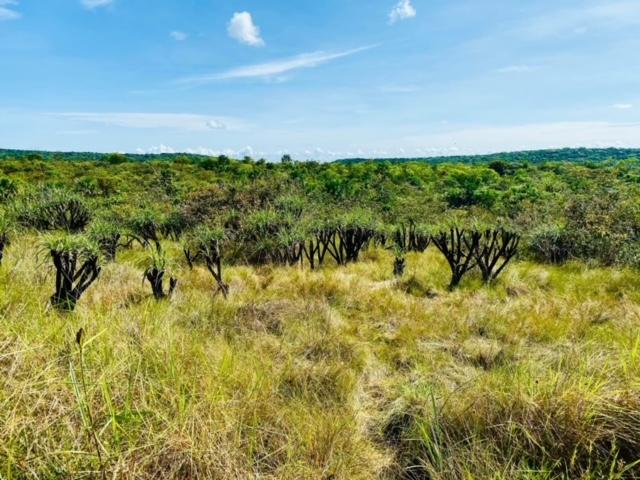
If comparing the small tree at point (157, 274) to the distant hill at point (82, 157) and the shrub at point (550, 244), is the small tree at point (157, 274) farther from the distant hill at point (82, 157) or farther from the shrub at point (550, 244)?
the distant hill at point (82, 157)

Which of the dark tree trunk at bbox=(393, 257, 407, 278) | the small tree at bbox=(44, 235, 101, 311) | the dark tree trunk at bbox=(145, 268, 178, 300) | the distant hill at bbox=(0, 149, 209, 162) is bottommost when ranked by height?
the dark tree trunk at bbox=(393, 257, 407, 278)

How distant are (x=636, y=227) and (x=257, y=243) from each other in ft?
40.9

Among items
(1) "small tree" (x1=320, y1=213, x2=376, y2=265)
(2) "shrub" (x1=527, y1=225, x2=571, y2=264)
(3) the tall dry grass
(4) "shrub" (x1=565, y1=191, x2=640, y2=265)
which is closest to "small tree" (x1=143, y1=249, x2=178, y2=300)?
(3) the tall dry grass

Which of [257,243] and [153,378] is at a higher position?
[153,378]

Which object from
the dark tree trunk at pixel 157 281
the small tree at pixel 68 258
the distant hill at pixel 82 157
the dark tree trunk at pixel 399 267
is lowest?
the dark tree trunk at pixel 399 267

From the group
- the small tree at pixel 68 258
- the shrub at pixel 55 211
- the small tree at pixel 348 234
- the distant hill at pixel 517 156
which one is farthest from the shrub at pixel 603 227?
the distant hill at pixel 517 156

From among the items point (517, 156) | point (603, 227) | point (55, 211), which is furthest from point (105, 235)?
point (517, 156)

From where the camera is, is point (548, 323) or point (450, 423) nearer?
point (450, 423)

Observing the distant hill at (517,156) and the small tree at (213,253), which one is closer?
the small tree at (213,253)

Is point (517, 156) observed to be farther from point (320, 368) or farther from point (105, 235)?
point (320, 368)

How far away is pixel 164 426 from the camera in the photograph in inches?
89.9

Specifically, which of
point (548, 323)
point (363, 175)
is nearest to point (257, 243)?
point (548, 323)

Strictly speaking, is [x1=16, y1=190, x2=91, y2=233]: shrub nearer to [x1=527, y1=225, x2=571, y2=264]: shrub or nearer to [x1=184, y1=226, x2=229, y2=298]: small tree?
[x1=184, y1=226, x2=229, y2=298]: small tree

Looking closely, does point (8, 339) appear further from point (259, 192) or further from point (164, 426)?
point (259, 192)
